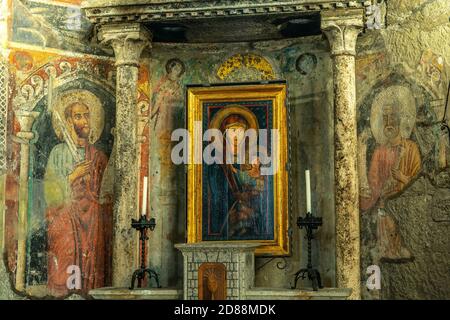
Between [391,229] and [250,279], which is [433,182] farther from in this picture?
[250,279]

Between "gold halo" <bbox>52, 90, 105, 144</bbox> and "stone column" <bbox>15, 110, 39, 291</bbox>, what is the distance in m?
0.36

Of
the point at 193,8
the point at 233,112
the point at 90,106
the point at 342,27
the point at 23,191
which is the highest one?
the point at 193,8

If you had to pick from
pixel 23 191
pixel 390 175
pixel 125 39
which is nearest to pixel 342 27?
pixel 390 175

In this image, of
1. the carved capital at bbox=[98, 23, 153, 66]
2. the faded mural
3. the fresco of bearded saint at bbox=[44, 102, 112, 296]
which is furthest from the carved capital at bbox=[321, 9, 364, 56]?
the fresco of bearded saint at bbox=[44, 102, 112, 296]

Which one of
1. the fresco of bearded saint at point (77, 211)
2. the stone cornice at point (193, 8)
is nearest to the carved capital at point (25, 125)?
the fresco of bearded saint at point (77, 211)

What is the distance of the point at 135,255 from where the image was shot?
8430 mm

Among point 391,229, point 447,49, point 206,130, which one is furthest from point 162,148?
point 447,49

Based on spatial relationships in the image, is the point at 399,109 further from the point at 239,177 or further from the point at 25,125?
the point at 25,125

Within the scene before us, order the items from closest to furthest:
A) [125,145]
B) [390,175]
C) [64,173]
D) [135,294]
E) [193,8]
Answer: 1. [135,294]
2. [193,8]
3. [125,145]
4. [390,175]
5. [64,173]

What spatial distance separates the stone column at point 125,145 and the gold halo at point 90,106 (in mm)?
532

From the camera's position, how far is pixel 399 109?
8578 mm

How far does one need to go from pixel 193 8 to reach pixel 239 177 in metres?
1.78

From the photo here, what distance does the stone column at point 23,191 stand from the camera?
856 centimetres

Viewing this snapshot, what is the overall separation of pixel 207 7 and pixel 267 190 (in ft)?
6.31
